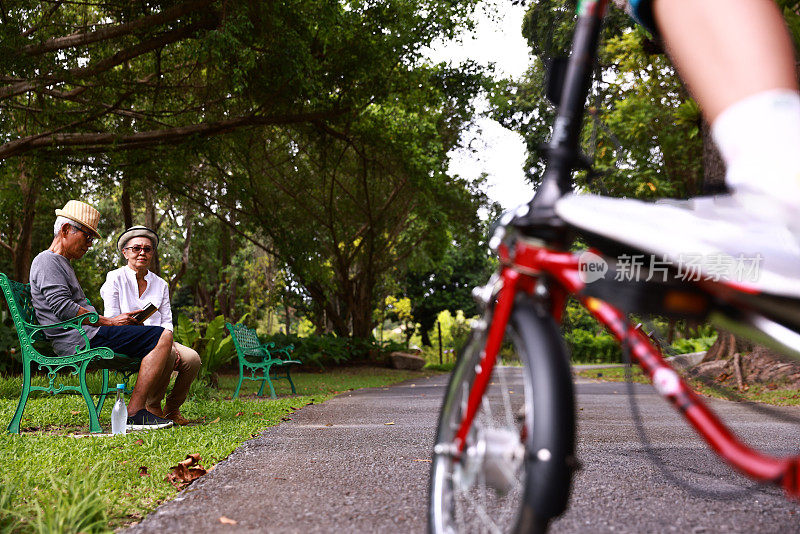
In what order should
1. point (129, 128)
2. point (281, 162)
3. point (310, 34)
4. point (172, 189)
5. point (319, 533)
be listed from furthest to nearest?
point (281, 162) → point (172, 189) → point (129, 128) → point (310, 34) → point (319, 533)

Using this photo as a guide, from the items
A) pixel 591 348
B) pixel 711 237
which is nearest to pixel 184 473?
pixel 711 237

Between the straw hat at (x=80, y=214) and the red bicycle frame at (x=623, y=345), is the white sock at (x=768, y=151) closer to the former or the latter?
the red bicycle frame at (x=623, y=345)

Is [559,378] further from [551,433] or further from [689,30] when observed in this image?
[689,30]

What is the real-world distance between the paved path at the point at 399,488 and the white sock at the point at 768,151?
4.06 ft

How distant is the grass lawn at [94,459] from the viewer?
7.43ft

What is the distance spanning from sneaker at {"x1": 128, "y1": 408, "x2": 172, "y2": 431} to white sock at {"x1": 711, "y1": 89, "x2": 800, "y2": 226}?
461 centimetres

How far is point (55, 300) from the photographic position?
4645 mm

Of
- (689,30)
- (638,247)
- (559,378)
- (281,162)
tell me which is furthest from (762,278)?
(281,162)

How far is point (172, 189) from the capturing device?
46.0 ft

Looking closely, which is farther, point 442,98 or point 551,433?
point 442,98

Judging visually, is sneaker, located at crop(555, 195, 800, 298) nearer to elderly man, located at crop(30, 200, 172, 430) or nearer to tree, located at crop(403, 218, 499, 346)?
elderly man, located at crop(30, 200, 172, 430)

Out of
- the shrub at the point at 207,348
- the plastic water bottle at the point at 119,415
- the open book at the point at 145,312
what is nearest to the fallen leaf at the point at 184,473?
the plastic water bottle at the point at 119,415

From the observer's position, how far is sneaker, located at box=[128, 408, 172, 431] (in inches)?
191

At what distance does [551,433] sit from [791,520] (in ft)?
5.82
